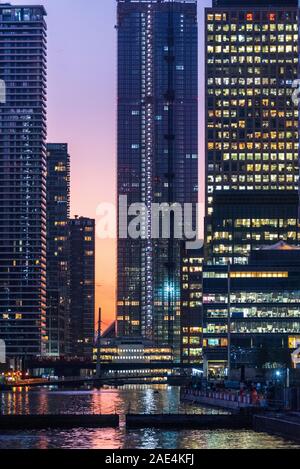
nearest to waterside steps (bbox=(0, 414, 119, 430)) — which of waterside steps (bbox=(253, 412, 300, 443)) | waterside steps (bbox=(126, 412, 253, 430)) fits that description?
waterside steps (bbox=(126, 412, 253, 430))

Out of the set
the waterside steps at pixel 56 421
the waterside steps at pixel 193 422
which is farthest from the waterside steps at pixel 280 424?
the waterside steps at pixel 56 421

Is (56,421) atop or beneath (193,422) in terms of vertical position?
beneath

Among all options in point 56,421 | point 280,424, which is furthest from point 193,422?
point 56,421

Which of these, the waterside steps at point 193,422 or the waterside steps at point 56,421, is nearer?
the waterside steps at point 193,422

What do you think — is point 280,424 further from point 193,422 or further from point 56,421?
point 56,421

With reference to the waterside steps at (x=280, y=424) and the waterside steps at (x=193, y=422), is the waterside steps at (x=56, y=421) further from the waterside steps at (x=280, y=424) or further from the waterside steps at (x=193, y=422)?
the waterside steps at (x=280, y=424)
